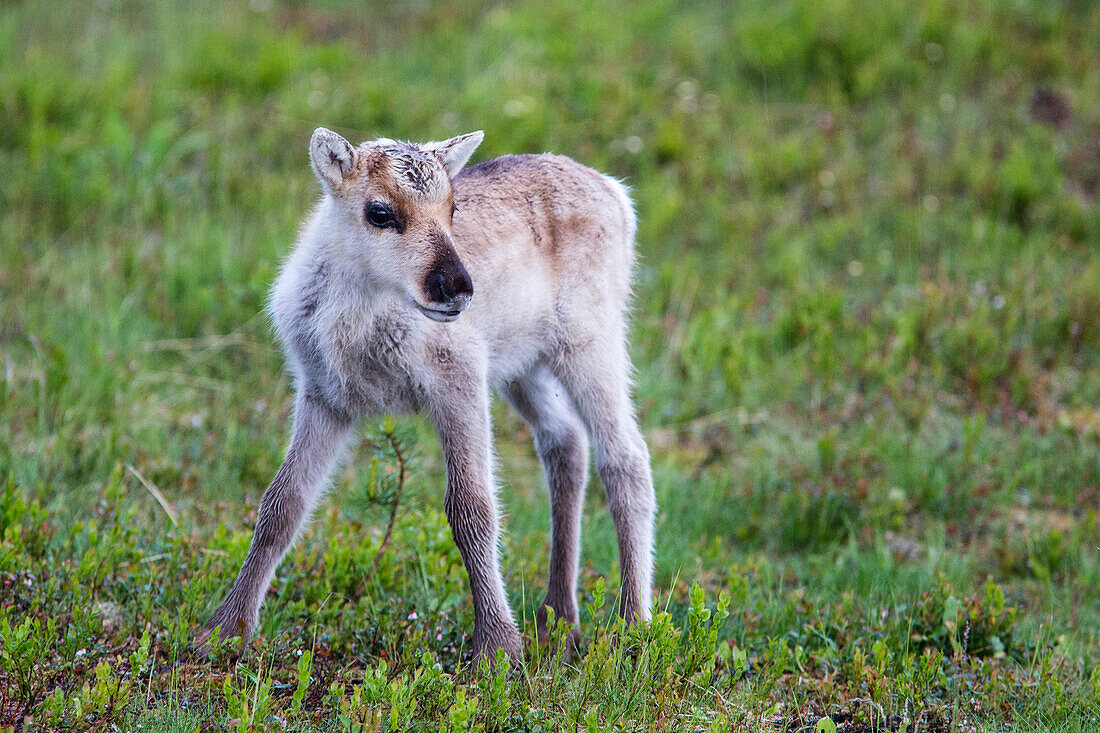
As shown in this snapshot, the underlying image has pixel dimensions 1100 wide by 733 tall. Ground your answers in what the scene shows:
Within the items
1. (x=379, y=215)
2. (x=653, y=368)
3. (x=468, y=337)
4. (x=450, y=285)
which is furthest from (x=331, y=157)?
(x=653, y=368)

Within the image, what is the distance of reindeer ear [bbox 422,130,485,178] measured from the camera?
5.05 meters

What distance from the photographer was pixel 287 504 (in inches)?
202

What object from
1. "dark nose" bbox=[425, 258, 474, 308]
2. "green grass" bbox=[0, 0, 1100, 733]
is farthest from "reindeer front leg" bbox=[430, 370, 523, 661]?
"dark nose" bbox=[425, 258, 474, 308]

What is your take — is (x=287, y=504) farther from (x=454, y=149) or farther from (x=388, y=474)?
(x=454, y=149)

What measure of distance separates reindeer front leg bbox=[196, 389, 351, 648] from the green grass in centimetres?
19

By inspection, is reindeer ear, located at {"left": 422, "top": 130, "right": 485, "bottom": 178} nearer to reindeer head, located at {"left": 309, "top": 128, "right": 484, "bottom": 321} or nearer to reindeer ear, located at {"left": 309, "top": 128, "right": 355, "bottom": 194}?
reindeer head, located at {"left": 309, "top": 128, "right": 484, "bottom": 321}

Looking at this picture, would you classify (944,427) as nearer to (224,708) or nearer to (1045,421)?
(1045,421)

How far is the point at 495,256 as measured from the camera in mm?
5336

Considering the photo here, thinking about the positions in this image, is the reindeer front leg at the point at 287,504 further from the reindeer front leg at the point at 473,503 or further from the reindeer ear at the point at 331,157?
the reindeer ear at the point at 331,157

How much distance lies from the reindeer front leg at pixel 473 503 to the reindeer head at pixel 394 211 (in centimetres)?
53

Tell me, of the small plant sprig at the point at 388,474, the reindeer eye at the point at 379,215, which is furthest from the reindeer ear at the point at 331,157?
the small plant sprig at the point at 388,474

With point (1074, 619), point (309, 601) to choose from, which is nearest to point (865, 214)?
point (1074, 619)

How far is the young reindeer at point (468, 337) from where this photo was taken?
15.7 feet

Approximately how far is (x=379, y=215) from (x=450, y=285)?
1.73ft
